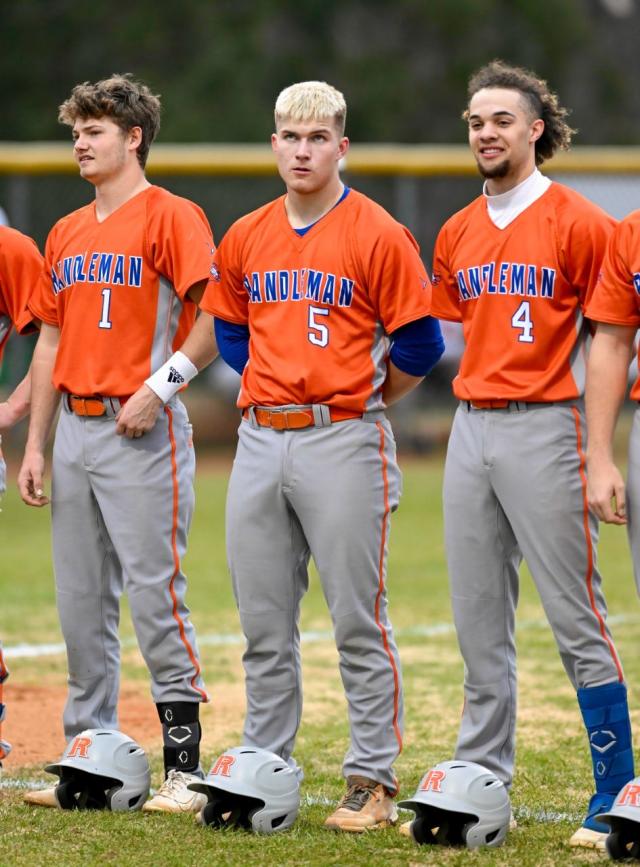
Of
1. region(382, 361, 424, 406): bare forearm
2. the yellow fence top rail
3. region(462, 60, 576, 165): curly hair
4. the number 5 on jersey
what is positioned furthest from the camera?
the yellow fence top rail

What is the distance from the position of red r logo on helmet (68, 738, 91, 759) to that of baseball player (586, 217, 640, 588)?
1.82m

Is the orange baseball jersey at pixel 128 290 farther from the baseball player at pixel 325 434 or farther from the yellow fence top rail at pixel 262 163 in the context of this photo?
the yellow fence top rail at pixel 262 163

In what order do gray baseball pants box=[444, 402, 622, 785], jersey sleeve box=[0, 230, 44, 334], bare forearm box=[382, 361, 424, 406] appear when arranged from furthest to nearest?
1. jersey sleeve box=[0, 230, 44, 334]
2. bare forearm box=[382, 361, 424, 406]
3. gray baseball pants box=[444, 402, 622, 785]

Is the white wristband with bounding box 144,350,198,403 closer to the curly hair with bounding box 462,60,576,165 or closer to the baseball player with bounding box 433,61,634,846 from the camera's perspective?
the baseball player with bounding box 433,61,634,846

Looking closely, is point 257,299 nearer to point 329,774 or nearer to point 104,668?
point 104,668

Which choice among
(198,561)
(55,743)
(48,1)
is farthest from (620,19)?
(55,743)

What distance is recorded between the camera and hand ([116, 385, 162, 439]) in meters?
4.91

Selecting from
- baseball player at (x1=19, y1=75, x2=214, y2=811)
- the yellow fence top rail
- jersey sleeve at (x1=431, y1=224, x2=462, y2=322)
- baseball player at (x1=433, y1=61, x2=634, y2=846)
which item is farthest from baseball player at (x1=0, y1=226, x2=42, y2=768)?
the yellow fence top rail

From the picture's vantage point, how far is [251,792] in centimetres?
460

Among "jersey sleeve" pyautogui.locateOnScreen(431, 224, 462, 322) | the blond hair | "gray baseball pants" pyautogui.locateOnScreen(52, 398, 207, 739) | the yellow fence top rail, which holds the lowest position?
"gray baseball pants" pyautogui.locateOnScreen(52, 398, 207, 739)

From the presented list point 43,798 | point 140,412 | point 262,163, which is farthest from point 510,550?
point 262,163

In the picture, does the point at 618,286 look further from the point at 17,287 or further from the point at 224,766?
the point at 17,287

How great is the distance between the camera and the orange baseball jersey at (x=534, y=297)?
4496 millimetres

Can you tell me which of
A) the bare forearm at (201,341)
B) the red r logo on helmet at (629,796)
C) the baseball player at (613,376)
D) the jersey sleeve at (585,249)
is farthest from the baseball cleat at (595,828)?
the bare forearm at (201,341)
